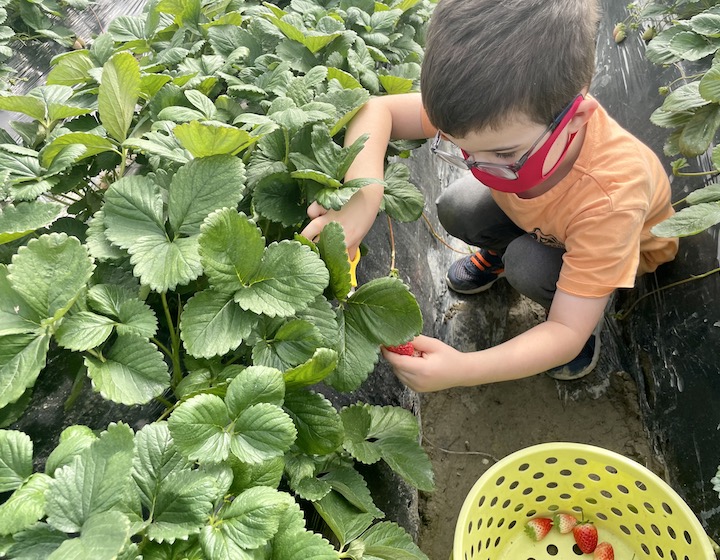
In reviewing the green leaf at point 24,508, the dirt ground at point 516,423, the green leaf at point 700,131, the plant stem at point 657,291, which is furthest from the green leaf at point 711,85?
the green leaf at point 24,508

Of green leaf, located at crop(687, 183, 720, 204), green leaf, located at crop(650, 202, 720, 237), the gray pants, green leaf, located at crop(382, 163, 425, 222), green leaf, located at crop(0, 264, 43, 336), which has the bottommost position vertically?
the gray pants

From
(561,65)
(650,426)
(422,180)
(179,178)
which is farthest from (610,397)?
(179,178)

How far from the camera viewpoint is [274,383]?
0.54 meters

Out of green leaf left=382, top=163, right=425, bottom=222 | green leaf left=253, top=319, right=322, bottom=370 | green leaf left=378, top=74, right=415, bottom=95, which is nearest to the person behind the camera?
green leaf left=253, top=319, right=322, bottom=370

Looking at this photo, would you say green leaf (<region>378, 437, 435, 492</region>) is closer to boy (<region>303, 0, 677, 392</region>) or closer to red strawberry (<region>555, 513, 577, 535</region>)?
boy (<region>303, 0, 677, 392</region>)

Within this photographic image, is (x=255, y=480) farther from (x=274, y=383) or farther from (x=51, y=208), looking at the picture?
(x=51, y=208)

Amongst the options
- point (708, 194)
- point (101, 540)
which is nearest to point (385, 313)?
point (101, 540)

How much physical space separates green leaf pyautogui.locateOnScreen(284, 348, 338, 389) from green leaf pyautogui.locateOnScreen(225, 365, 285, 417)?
0.03m

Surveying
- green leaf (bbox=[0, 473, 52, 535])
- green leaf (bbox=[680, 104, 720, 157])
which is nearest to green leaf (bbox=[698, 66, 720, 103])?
green leaf (bbox=[680, 104, 720, 157])

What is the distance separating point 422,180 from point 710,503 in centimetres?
98

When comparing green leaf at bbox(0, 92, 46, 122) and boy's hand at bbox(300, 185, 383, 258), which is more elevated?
green leaf at bbox(0, 92, 46, 122)

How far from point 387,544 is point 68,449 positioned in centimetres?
38

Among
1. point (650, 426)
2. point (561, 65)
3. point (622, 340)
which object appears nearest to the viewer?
point (561, 65)

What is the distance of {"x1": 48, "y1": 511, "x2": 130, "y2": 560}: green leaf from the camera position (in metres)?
0.41
